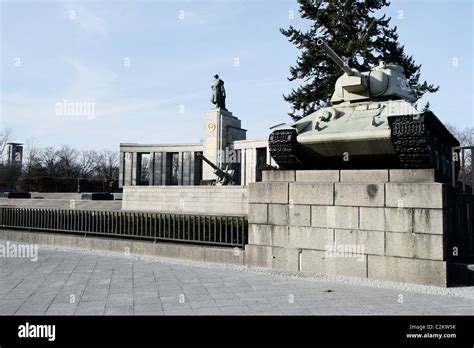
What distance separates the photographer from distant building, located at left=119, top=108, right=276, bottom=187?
35750mm

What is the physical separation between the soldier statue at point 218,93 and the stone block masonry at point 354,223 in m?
29.3

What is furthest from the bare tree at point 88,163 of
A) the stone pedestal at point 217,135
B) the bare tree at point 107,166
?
the stone pedestal at point 217,135

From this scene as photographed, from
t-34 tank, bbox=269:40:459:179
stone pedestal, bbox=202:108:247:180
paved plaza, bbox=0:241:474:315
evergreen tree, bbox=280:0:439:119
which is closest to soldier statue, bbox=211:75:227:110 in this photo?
stone pedestal, bbox=202:108:247:180

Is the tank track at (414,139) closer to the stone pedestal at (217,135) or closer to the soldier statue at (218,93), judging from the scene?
the stone pedestal at (217,135)

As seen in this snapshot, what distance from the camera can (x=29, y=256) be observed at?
10555 millimetres

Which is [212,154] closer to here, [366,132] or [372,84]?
[372,84]

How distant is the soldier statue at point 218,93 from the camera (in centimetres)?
3747

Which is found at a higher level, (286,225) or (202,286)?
(286,225)

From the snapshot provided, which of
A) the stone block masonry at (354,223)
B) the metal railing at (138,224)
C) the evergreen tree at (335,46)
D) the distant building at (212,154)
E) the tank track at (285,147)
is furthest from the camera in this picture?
the distant building at (212,154)

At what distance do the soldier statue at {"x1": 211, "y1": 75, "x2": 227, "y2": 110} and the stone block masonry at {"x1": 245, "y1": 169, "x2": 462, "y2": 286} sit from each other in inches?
1154

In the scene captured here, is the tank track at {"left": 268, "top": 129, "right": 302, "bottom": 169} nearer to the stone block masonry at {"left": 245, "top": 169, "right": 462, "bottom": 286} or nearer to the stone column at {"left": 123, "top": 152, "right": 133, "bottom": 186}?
the stone block masonry at {"left": 245, "top": 169, "right": 462, "bottom": 286}
